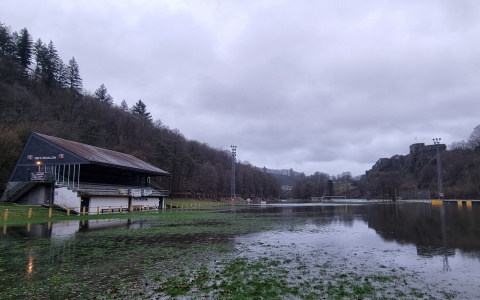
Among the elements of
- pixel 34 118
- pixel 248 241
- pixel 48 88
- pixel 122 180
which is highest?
pixel 48 88

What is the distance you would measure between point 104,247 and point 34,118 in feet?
202

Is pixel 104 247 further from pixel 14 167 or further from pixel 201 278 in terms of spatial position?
pixel 14 167

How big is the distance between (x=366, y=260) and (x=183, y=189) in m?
75.0

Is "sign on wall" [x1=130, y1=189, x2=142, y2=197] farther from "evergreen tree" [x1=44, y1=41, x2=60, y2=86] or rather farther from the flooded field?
"evergreen tree" [x1=44, y1=41, x2=60, y2=86]

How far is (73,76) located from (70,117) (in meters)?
22.2

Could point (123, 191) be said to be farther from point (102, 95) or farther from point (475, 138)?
point (475, 138)

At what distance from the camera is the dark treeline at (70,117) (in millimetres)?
60559

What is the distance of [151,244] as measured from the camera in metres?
13.8

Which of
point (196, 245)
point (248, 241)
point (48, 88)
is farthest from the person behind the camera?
point (48, 88)

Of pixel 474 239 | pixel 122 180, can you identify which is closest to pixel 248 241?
pixel 474 239

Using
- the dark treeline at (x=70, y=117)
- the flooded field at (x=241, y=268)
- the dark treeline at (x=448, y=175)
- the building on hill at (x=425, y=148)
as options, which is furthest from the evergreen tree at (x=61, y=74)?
the building on hill at (x=425, y=148)

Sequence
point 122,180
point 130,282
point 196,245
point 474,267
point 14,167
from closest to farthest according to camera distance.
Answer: point 130,282
point 474,267
point 196,245
point 14,167
point 122,180

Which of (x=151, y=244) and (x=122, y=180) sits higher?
(x=122, y=180)

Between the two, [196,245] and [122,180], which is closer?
[196,245]
